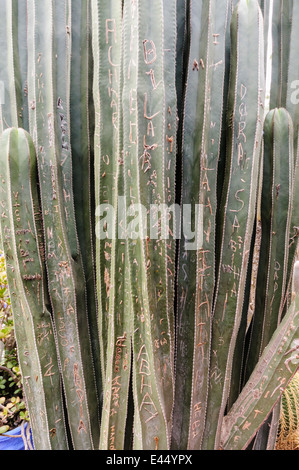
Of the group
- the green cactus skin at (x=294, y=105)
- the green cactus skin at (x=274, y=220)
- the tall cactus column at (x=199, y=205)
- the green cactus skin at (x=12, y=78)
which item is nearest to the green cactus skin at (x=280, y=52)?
the green cactus skin at (x=294, y=105)

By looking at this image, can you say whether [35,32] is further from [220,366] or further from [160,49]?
[220,366]

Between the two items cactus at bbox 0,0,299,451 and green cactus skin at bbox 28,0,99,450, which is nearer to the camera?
cactus at bbox 0,0,299,451

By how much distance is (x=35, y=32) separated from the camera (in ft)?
2.64

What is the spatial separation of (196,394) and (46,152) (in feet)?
2.31

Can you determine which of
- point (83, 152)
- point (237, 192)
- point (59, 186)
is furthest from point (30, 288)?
point (237, 192)

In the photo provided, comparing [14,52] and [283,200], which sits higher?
[14,52]

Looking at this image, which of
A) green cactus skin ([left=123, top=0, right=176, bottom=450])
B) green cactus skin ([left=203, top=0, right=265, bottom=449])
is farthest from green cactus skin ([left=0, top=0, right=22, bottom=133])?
green cactus skin ([left=203, top=0, right=265, bottom=449])

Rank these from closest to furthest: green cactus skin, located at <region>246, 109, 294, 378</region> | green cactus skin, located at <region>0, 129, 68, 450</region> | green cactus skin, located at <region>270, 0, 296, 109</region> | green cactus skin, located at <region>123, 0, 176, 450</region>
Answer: green cactus skin, located at <region>123, 0, 176, 450</region>
green cactus skin, located at <region>0, 129, 68, 450</region>
green cactus skin, located at <region>246, 109, 294, 378</region>
green cactus skin, located at <region>270, 0, 296, 109</region>

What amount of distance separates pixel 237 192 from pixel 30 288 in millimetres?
571

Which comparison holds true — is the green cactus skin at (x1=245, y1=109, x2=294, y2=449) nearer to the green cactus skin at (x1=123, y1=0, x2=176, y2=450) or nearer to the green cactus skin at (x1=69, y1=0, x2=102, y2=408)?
the green cactus skin at (x1=123, y1=0, x2=176, y2=450)

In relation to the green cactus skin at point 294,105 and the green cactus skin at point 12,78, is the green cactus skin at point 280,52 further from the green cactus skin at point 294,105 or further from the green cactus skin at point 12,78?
the green cactus skin at point 12,78

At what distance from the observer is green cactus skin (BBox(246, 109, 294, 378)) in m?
0.90

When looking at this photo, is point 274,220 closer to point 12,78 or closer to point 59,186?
point 59,186

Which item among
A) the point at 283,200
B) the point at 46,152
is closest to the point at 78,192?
the point at 46,152
